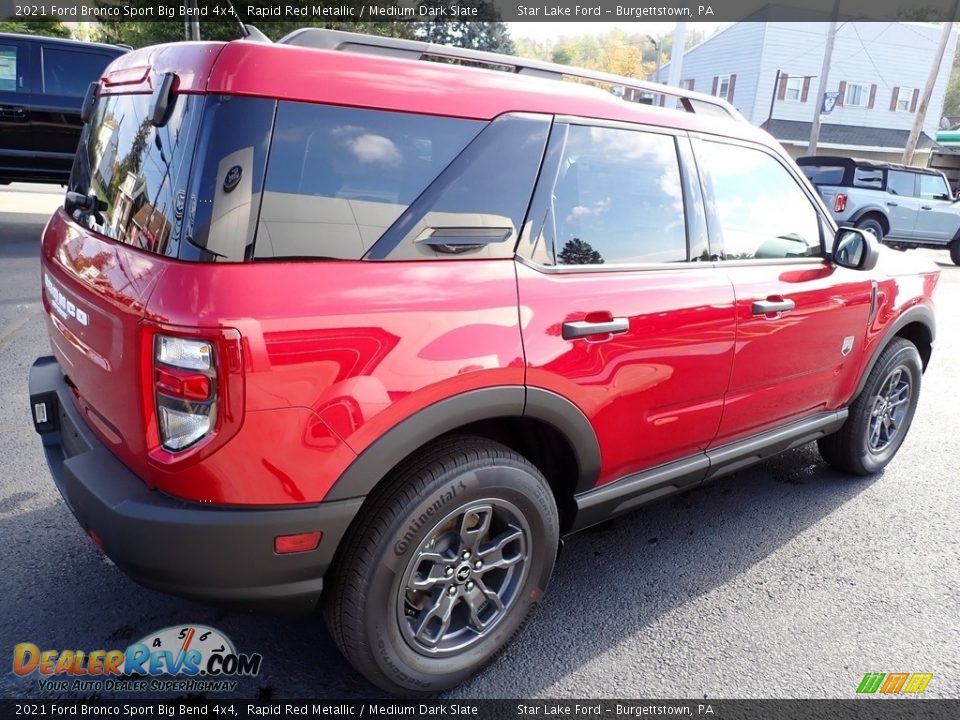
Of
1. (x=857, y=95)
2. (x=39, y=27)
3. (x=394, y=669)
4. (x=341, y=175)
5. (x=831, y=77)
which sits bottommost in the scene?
(x=394, y=669)

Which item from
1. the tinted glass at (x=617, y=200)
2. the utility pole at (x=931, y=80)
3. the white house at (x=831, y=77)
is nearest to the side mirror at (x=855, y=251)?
the tinted glass at (x=617, y=200)

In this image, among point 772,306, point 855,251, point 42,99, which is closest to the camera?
point 772,306

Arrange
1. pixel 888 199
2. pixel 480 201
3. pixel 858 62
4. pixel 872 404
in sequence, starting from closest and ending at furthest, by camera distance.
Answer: pixel 480 201
pixel 872 404
pixel 888 199
pixel 858 62

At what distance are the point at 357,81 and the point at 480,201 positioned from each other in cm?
48

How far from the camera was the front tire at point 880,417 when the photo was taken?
376cm

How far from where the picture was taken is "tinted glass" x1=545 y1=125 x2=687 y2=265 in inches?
92.5

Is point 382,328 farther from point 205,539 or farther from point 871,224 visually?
point 871,224

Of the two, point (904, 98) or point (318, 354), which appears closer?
point (318, 354)

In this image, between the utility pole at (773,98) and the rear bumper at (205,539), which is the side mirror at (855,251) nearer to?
the rear bumper at (205,539)

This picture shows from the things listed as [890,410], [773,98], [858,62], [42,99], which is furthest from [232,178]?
[858,62]

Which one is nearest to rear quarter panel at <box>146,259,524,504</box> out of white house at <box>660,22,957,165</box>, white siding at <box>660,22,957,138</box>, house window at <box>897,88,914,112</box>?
white house at <box>660,22,957,165</box>

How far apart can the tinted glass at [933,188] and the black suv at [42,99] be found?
15221 millimetres

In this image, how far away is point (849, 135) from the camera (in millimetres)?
36969

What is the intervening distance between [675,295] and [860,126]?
1664 inches
